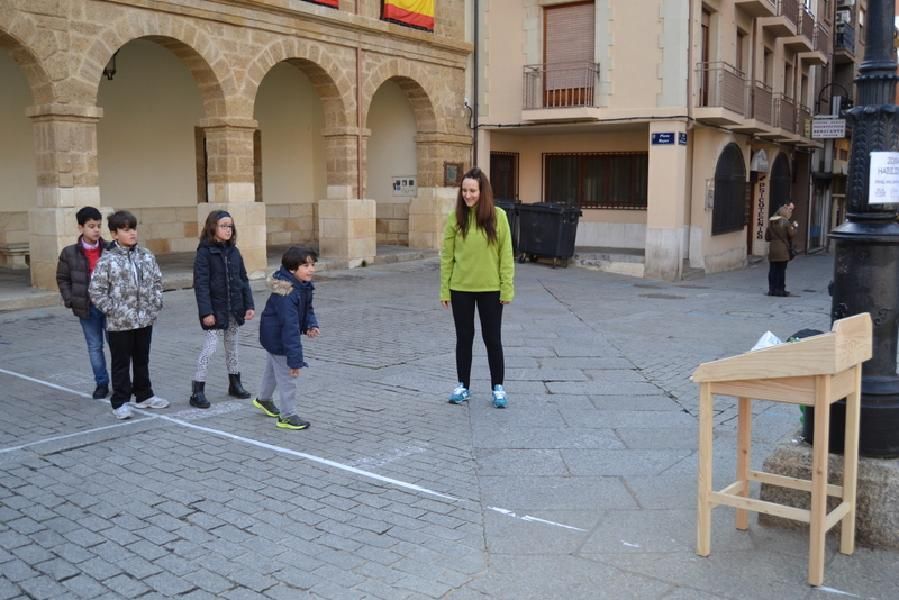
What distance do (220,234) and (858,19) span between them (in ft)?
115

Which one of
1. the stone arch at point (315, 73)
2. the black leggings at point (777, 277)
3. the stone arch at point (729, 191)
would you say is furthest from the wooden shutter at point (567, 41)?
the black leggings at point (777, 277)

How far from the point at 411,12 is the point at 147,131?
5549mm

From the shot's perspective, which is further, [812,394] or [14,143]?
[14,143]

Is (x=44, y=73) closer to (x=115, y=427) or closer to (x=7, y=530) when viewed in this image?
(x=115, y=427)

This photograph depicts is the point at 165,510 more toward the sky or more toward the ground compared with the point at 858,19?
more toward the ground

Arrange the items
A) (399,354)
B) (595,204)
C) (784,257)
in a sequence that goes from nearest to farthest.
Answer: (399,354) < (784,257) < (595,204)

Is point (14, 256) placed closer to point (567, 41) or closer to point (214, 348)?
point (214, 348)

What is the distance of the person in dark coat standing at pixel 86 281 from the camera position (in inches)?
272

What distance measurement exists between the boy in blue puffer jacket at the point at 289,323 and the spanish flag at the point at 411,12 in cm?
1193

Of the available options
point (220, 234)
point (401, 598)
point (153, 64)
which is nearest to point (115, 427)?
point (220, 234)

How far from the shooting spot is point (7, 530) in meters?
4.33

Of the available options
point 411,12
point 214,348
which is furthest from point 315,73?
point 214,348

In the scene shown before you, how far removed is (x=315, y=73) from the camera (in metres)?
16.2

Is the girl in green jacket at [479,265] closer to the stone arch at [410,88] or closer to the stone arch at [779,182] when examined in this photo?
the stone arch at [410,88]
